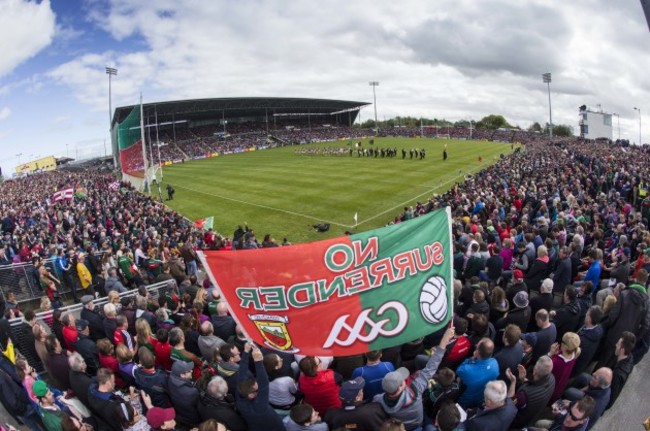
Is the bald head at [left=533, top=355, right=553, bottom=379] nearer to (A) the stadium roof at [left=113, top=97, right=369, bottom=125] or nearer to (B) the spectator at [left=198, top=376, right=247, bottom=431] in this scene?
(B) the spectator at [left=198, top=376, right=247, bottom=431]

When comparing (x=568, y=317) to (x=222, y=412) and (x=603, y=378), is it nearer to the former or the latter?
(x=603, y=378)

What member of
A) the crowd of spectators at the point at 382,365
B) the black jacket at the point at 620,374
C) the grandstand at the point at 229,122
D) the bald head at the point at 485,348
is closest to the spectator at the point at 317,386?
the crowd of spectators at the point at 382,365

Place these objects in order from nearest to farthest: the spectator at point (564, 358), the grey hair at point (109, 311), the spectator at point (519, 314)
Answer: the spectator at point (564, 358) → the spectator at point (519, 314) → the grey hair at point (109, 311)

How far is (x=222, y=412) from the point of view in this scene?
4344 millimetres

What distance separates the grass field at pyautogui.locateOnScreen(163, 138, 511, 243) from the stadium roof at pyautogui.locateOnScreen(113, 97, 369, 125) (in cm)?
2446

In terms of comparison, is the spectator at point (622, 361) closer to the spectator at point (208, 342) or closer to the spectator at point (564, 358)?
the spectator at point (564, 358)

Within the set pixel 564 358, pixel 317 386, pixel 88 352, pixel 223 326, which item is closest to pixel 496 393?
pixel 564 358

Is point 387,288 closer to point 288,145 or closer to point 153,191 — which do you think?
point 153,191

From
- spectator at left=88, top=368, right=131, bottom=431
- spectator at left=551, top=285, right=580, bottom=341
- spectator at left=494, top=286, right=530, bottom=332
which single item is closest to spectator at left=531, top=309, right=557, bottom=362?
spectator at left=494, top=286, right=530, bottom=332

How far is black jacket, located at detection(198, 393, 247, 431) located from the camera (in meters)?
4.31

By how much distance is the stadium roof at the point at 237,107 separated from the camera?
2795 inches

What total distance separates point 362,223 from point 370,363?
739 inches

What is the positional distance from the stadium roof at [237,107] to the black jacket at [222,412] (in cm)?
6680

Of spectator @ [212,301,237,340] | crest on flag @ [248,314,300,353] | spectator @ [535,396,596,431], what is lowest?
spectator @ [535,396,596,431]
